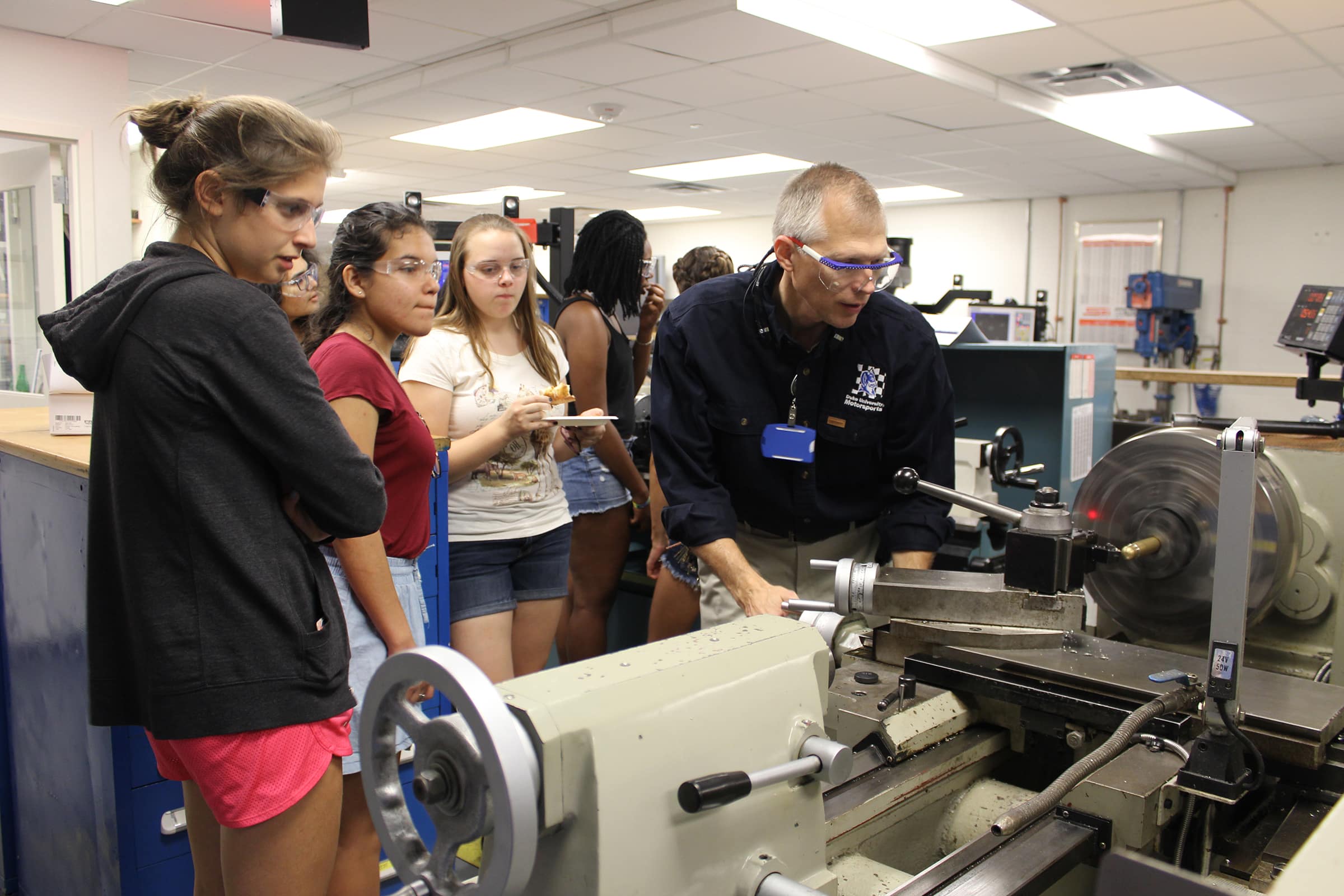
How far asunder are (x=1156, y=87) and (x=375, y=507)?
5.48m

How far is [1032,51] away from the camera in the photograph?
4.64 meters

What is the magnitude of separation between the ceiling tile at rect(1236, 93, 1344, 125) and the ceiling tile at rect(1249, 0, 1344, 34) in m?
1.45

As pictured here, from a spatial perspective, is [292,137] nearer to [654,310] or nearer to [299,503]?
[299,503]

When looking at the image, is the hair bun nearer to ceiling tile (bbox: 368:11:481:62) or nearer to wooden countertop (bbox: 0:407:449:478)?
wooden countertop (bbox: 0:407:449:478)

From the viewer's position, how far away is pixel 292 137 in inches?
41.4

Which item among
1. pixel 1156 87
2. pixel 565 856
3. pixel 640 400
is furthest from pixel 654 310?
pixel 1156 87

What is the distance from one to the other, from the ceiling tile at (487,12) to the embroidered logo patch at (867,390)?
3.08m

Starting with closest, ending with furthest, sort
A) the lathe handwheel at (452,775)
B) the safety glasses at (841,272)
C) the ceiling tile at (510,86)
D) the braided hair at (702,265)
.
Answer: the lathe handwheel at (452,775)
the safety glasses at (841,272)
the braided hair at (702,265)
the ceiling tile at (510,86)

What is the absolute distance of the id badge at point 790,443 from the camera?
1632 millimetres

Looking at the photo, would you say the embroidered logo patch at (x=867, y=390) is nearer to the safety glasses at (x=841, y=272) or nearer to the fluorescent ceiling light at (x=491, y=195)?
the safety glasses at (x=841, y=272)

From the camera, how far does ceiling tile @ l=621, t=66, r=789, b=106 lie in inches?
195

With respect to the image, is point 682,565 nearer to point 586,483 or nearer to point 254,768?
point 586,483

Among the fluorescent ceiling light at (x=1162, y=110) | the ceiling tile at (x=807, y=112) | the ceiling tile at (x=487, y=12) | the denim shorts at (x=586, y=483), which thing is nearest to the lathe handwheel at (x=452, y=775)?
the denim shorts at (x=586, y=483)

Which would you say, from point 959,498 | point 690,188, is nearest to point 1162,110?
point 690,188
